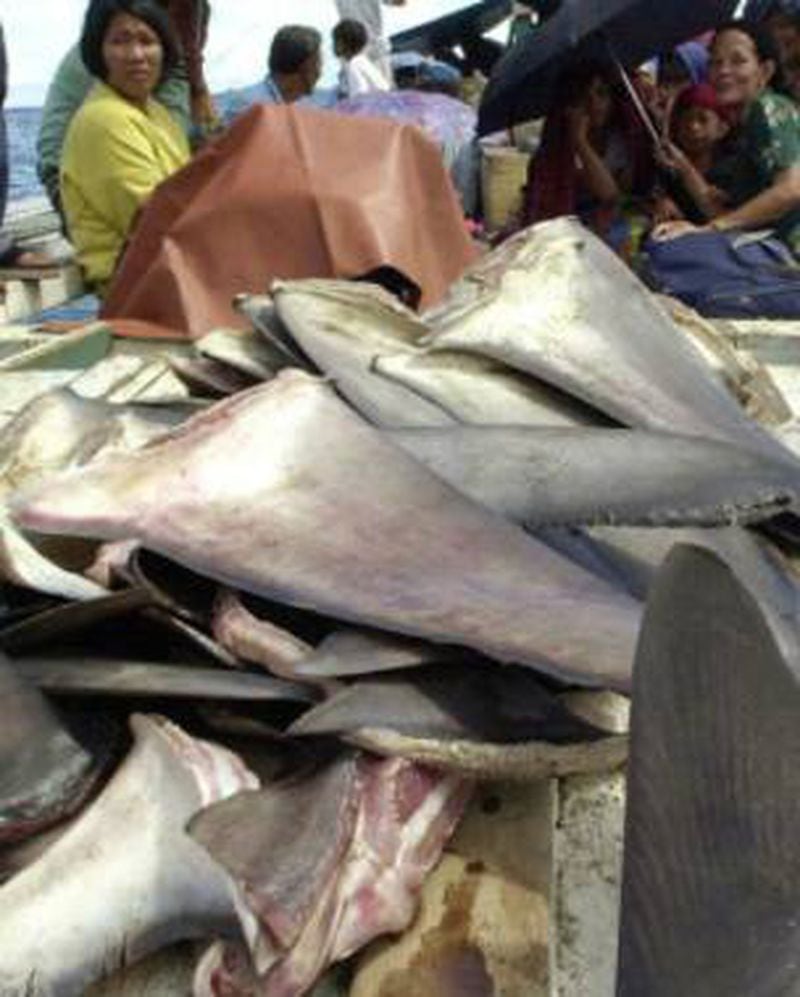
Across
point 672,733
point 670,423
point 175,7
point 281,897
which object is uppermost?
point 175,7

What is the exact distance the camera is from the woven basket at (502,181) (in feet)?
23.0

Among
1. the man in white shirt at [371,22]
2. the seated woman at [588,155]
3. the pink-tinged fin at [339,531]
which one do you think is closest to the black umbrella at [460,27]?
the man in white shirt at [371,22]

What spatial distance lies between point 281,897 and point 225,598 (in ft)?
1.31

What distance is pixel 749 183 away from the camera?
4695 mm

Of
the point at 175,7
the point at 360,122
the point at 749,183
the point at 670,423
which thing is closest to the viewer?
the point at 670,423

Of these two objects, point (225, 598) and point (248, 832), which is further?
point (225, 598)

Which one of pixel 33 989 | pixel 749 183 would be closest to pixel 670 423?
pixel 33 989

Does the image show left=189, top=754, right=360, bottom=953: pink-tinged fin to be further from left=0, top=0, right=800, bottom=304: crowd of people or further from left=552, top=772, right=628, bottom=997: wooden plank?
left=0, top=0, right=800, bottom=304: crowd of people

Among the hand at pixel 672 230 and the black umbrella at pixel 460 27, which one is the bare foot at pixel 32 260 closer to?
the hand at pixel 672 230

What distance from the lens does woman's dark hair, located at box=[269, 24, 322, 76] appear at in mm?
6137

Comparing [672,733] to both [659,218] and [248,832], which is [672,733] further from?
[659,218]

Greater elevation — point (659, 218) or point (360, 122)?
point (360, 122)

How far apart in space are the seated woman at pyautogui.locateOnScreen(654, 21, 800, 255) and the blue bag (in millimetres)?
256

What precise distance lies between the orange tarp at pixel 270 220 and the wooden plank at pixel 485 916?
6.74 ft
